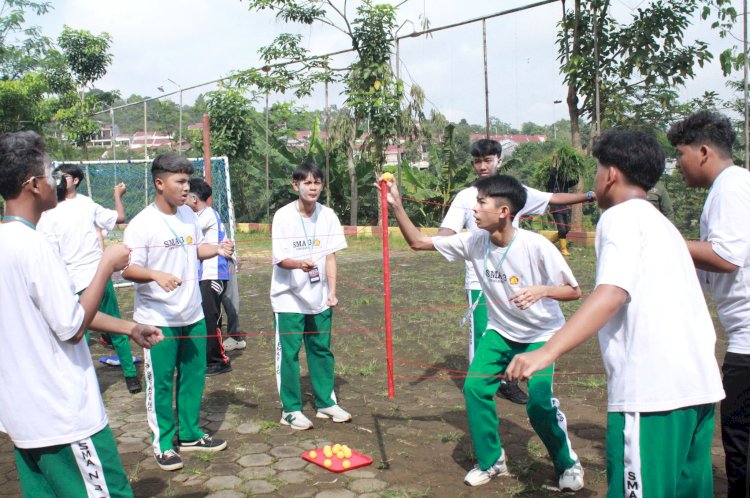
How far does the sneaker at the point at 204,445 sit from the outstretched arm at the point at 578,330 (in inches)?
122

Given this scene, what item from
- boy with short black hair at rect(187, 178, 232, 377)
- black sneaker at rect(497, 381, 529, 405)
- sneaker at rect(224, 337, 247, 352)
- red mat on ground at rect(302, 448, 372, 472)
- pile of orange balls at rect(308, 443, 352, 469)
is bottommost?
red mat on ground at rect(302, 448, 372, 472)

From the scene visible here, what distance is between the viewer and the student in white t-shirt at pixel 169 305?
4.73 meters

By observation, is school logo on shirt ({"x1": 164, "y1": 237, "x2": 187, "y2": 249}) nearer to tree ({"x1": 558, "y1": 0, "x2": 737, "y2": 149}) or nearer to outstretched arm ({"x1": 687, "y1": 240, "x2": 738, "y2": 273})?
outstretched arm ({"x1": 687, "y1": 240, "x2": 738, "y2": 273})

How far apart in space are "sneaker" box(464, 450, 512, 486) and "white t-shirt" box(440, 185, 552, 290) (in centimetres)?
161

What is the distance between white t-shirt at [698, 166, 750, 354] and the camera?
320 cm

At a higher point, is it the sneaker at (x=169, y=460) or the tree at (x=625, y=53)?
the tree at (x=625, y=53)

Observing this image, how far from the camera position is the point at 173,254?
15.8 feet

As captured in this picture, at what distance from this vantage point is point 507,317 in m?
4.43

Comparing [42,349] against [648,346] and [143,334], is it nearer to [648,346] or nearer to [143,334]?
[143,334]

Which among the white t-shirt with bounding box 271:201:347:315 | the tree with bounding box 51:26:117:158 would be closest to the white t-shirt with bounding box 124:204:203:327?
the white t-shirt with bounding box 271:201:347:315

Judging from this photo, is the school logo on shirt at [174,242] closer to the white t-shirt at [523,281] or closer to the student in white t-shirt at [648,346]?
the white t-shirt at [523,281]

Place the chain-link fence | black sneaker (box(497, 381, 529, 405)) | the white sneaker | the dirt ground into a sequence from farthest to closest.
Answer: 1. the chain-link fence
2. black sneaker (box(497, 381, 529, 405))
3. the white sneaker
4. the dirt ground

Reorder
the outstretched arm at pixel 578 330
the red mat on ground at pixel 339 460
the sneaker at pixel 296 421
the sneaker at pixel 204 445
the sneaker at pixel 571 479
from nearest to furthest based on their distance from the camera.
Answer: the outstretched arm at pixel 578 330
the sneaker at pixel 571 479
the red mat on ground at pixel 339 460
the sneaker at pixel 204 445
the sneaker at pixel 296 421

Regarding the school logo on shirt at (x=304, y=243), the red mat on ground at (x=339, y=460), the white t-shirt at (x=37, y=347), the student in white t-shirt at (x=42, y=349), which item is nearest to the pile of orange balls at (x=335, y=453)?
the red mat on ground at (x=339, y=460)
